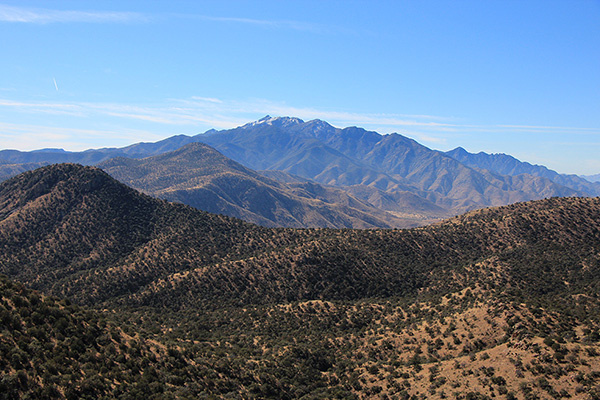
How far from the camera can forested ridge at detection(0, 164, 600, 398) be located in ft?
125

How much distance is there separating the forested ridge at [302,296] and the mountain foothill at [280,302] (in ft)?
1.05

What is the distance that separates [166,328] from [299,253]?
3889 cm

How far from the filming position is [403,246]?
9906cm

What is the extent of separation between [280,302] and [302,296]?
217 inches

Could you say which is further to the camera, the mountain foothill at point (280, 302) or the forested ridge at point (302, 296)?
the forested ridge at point (302, 296)

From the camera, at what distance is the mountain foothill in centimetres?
3597

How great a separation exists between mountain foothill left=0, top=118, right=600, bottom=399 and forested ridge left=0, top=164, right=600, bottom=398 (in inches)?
12.5

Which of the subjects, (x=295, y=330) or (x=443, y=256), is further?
(x=443, y=256)

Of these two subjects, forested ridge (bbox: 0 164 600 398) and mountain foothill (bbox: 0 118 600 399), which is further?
forested ridge (bbox: 0 164 600 398)

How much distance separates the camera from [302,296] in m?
81.6

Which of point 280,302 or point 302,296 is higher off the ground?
point 302,296

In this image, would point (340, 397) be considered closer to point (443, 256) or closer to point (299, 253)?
point (299, 253)

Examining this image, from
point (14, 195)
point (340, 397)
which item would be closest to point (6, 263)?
point (14, 195)

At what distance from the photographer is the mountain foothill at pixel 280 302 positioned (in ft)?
118
